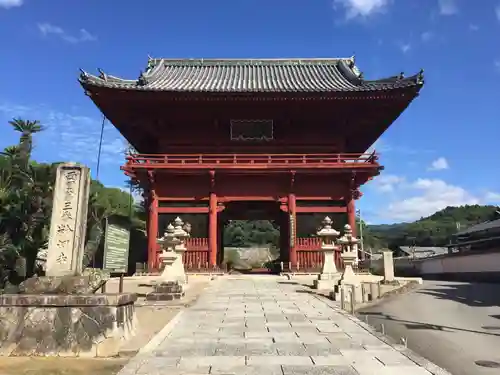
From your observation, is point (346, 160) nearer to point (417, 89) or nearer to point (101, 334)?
point (417, 89)

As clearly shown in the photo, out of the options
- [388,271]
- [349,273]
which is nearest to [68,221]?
[349,273]

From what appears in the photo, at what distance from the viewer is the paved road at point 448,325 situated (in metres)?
6.54

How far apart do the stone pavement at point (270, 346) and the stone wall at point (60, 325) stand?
0.81 meters

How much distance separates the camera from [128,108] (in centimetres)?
2184

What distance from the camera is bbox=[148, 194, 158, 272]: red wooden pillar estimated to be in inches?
792

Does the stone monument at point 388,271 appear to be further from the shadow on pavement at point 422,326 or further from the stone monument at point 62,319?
the stone monument at point 62,319

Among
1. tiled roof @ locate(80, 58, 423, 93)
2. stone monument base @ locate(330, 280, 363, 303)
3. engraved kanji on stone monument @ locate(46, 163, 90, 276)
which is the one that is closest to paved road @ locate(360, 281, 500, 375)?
Answer: stone monument base @ locate(330, 280, 363, 303)

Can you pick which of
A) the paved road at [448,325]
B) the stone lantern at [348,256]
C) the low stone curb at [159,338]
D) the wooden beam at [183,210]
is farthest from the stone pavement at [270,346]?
the wooden beam at [183,210]

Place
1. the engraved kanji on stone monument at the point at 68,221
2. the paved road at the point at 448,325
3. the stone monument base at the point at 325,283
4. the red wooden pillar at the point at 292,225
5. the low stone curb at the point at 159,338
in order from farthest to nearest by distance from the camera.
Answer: the red wooden pillar at the point at 292,225, the stone monument base at the point at 325,283, the engraved kanji on stone monument at the point at 68,221, the paved road at the point at 448,325, the low stone curb at the point at 159,338

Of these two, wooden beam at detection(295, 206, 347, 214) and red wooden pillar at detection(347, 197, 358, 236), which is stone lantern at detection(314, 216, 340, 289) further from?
red wooden pillar at detection(347, 197, 358, 236)

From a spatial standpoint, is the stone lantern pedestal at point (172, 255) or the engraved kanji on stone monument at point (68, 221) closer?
the engraved kanji on stone monument at point (68, 221)

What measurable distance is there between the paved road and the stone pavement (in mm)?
1078

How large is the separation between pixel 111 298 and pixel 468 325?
785 centimetres

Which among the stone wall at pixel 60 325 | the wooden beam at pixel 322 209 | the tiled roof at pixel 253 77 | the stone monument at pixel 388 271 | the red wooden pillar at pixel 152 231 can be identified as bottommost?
the stone wall at pixel 60 325
